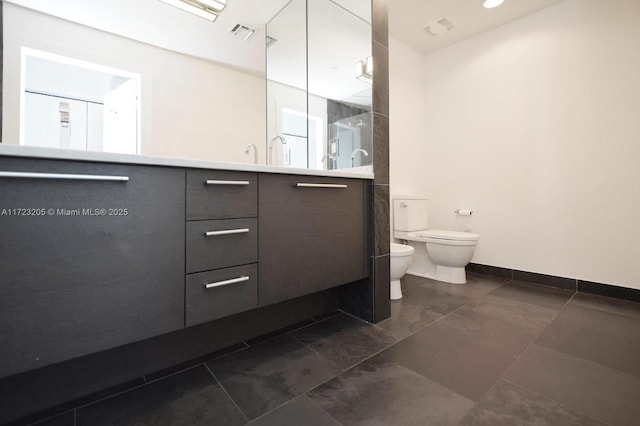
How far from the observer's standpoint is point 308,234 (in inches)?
53.5

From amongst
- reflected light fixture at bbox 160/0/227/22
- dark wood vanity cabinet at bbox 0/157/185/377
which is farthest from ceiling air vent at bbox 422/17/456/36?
dark wood vanity cabinet at bbox 0/157/185/377

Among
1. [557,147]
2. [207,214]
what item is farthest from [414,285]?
[207,214]

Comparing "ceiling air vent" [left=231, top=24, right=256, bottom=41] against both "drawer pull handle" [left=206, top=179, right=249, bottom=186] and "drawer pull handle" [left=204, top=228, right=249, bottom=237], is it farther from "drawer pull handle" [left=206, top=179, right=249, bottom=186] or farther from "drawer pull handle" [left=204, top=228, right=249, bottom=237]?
"drawer pull handle" [left=204, top=228, right=249, bottom=237]

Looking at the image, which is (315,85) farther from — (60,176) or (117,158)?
(60,176)

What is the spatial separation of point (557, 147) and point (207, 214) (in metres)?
2.83

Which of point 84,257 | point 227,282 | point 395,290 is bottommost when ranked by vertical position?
point 395,290

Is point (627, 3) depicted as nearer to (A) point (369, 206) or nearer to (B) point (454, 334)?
(A) point (369, 206)

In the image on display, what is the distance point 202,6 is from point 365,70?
1.23 meters

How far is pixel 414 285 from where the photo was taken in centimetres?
243

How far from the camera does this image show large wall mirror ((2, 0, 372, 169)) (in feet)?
5.19

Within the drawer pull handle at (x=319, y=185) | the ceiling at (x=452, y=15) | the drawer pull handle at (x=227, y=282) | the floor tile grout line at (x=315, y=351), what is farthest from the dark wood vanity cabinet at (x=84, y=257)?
the ceiling at (x=452, y=15)

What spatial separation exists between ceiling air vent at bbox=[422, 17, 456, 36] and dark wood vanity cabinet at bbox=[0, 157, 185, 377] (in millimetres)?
2791

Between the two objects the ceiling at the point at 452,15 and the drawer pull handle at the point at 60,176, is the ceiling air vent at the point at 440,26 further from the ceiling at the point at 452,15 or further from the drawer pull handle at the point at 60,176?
the drawer pull handle at the point at 60,176

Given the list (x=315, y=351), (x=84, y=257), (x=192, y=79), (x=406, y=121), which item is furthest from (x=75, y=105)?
(x=406, y=121)
